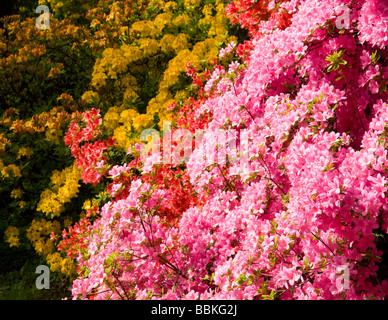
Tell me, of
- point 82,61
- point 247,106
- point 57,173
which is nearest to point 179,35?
point 82,61

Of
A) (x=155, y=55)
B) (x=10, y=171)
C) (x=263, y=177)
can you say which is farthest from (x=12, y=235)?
(x=263, y=177)

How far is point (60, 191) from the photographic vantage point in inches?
186

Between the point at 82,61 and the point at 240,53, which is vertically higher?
the point at 82,61

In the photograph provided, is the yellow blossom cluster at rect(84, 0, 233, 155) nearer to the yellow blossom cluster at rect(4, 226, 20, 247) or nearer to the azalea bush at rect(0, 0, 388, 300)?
the azalea bush at rect(0, 0, 388, 300)

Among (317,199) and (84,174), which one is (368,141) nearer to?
(317,199)

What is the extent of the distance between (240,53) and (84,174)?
70.8 inches

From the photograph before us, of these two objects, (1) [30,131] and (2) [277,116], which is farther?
(1) [30,131]

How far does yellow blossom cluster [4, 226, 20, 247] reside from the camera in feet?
16.9

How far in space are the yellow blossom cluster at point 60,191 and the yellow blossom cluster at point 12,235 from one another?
1.82 feet

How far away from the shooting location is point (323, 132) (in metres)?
2.43

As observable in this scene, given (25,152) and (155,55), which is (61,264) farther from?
(155,55)

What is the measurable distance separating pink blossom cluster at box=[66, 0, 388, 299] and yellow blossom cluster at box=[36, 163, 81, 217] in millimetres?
1689

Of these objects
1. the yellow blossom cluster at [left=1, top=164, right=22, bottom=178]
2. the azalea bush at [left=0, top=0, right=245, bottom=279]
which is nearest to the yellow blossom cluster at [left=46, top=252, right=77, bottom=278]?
the azalea bush at [left=0, top=0, right=245, bottom=279]

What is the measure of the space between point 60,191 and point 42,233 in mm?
671
